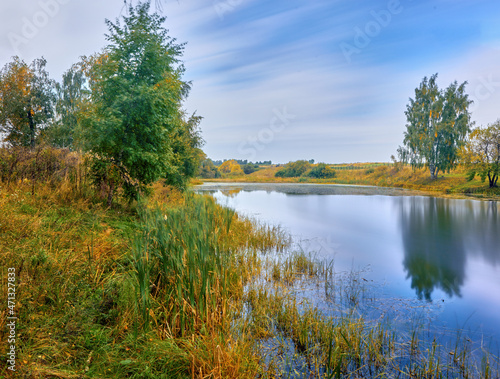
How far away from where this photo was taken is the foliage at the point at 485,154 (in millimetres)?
25672

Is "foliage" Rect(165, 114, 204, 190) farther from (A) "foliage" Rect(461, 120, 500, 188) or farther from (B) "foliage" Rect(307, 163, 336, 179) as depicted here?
(B) "foliage" Rect(307, 163, 336, 179)

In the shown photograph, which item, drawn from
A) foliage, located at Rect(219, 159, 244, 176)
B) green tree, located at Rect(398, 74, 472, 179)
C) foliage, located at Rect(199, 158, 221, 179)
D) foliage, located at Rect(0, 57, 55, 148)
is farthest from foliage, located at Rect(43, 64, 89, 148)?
foliage, located at Rect(219, 159, 244, 176)

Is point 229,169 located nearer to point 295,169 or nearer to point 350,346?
point 295,169

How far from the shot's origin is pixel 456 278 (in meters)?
6.66

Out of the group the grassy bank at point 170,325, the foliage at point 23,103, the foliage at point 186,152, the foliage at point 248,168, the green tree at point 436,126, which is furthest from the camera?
the foliage at point 248,168

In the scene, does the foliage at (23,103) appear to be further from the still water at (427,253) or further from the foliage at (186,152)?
the still water at (427,253)

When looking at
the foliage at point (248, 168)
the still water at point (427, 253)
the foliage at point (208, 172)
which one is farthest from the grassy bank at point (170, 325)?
the foliage at point (248, 168)

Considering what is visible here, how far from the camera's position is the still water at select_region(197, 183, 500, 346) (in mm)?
5098

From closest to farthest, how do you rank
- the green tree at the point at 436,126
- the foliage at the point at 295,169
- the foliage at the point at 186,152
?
1. the foliage at the point at 186,152
2. the green tree at the point at 436,126
3. the foliage at the point at 295,169

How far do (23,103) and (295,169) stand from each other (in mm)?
58116

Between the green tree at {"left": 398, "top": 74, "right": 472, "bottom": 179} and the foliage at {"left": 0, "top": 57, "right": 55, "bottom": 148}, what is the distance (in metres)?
42.2

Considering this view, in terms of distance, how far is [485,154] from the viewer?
86.1 feet

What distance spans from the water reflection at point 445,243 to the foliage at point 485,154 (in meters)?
11.0

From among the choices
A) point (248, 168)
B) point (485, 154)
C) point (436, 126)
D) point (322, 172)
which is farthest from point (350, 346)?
point (248, 168)
